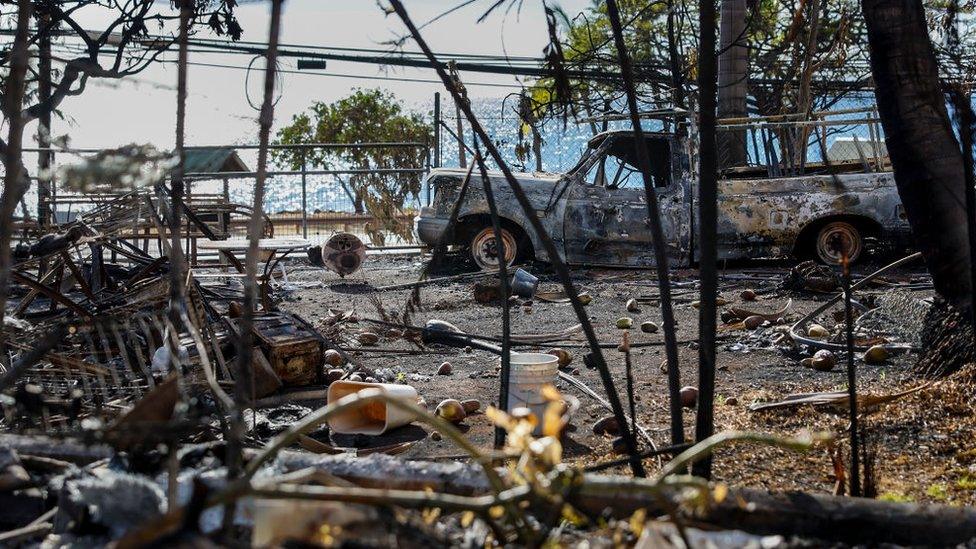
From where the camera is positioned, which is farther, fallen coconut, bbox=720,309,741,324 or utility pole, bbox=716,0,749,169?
utility pole, bbox=716,0,749,169

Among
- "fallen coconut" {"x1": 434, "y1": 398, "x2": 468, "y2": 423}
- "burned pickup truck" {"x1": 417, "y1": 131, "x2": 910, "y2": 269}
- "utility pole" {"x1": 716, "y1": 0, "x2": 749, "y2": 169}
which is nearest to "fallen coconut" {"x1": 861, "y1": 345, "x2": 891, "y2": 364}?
"fallen coconut" {"x1": 434, "y1": 398, "x2": 468, "y2": 423}

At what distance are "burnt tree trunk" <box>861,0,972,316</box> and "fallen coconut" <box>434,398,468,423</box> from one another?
237cm

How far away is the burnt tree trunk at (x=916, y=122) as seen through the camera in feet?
13.6

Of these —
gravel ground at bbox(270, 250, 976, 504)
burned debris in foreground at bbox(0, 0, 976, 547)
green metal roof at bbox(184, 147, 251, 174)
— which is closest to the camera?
burned debris in foreground at bbox(0, 0, 976, 547)

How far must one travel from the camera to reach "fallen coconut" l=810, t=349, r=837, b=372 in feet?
20.7

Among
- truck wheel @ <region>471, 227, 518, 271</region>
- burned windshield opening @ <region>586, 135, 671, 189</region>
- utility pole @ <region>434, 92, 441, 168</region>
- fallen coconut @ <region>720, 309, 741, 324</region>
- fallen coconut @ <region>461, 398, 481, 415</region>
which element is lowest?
fallen coconut @ <region>461, 398, 481, 415</region>

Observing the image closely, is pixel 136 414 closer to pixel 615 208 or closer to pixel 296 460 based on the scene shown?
pixel 296 460

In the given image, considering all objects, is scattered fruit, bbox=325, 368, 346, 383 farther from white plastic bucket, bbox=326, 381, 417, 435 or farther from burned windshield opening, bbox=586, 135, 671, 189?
burned windshield opening, bbox=586, 135, 671, 189

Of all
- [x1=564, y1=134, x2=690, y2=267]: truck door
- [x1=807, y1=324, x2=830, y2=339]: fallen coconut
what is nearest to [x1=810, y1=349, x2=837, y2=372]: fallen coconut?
[x1=807, y1=324, x2=830, y2=339]: fallen coconut

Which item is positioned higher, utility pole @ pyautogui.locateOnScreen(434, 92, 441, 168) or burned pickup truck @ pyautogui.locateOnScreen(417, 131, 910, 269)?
utility pole @ pyautogui.locateOnScreen(434, 92, 441, 168)

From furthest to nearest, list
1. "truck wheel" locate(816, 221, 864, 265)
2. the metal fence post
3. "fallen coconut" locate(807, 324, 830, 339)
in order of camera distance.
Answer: the metal fence post
"truck wheel" locate(816, 221, 864, 265)
"fallen coconut" locate(807, 324, 830, 339)

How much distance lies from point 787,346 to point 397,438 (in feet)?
11.3

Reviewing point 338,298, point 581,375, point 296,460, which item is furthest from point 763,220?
point 296,460

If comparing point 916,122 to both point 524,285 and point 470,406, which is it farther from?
point 524,285
